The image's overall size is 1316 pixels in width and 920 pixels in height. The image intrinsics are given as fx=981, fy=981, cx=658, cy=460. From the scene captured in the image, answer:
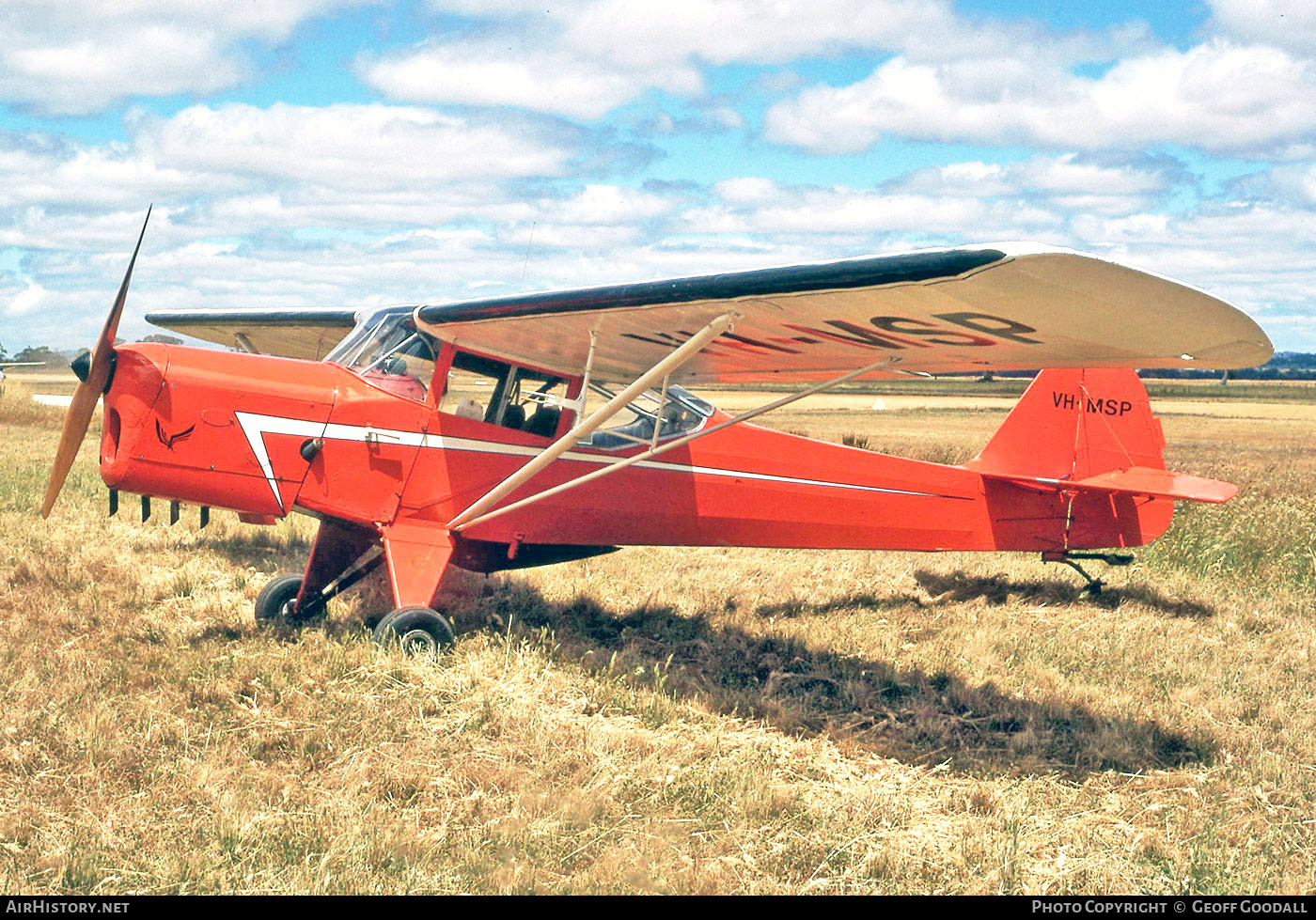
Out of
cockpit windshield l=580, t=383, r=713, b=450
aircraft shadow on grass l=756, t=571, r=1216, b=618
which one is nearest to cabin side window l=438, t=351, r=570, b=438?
cockpit windshield l=580, t=383, r=713, b=450

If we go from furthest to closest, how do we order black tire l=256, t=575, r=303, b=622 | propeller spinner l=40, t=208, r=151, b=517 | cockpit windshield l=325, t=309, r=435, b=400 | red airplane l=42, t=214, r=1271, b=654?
black tire l=256, t=575, r=303, b=622, cockpit windshield l=325, t=309, r=435, b=400, propeller spinner l=40, t=208, r=151, b=517, red airplane l=42, t=214, r=1271, b=654

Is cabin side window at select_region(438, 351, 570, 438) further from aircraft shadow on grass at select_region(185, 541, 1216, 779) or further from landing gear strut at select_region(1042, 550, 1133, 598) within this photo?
landing gear strut at select_region(1042, 550, 1133, 598)

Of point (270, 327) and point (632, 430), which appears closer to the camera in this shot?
point (632, 430)

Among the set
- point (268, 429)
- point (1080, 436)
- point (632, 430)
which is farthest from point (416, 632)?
point (1080, 436)

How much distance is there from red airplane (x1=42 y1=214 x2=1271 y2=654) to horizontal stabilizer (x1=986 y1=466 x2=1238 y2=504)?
0.03 m

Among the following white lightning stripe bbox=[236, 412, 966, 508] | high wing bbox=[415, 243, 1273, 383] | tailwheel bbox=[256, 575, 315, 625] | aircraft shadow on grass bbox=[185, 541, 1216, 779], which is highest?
high wing bbox=[415, 243, 1273, 383]

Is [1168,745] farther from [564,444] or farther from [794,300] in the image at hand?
[564,444]

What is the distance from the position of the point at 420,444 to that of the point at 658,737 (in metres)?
2.58

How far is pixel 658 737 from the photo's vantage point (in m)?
5.07

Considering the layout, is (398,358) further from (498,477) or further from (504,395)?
(498,477)

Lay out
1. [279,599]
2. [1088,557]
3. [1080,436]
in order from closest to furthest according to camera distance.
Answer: [279,599]
[1080,436]
[1088,557]

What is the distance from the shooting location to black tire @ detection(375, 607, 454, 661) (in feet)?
19.3

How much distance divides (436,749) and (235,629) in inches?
102

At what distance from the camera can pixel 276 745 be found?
462cm
